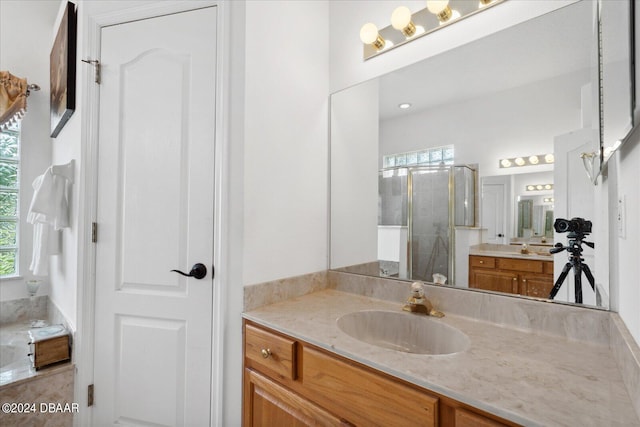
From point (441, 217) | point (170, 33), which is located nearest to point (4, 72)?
point (170, 33)

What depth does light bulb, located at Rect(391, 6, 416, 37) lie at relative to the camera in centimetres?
133

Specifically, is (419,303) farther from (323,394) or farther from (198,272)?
(198,272)

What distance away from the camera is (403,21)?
4.38ft

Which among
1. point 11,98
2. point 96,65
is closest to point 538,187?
point 96,65

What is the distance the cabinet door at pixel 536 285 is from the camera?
107 centimetres

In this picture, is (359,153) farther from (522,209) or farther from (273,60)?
(522,209)

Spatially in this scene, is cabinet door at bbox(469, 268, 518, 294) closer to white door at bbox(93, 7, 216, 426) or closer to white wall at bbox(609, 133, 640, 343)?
white wall at bbox(609, 133, 640, 343)

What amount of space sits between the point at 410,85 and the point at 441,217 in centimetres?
66

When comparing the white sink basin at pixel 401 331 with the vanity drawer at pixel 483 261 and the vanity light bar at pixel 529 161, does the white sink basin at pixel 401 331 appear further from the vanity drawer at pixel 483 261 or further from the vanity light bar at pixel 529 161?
the vanity light bar at pixel 529 161

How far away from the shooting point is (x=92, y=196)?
1463mm

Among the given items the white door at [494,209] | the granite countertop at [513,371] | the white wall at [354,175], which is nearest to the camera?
the granite countertop at [513,371]

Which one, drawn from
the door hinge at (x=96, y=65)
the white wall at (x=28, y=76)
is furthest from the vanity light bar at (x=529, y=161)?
the white wall at (x=28, y=76)

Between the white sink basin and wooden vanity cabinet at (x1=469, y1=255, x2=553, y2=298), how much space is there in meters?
0.25

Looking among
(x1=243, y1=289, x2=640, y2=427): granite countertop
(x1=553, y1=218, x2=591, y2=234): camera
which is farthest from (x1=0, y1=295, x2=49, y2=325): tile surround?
(x1=553, y1=218, x2=591, y2=234): camera
